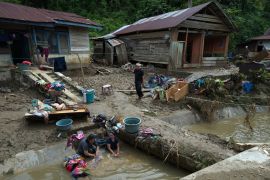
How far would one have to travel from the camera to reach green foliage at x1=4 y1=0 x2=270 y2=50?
27719 millimetres

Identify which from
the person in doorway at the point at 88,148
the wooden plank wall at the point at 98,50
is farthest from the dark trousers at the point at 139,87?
the wooden plank wall at the point at 98,50

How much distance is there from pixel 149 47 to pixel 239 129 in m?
10.1

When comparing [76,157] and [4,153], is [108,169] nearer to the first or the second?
[76,157]

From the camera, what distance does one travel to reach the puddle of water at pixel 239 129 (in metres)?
8.11

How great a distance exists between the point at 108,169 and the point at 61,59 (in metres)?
10.3

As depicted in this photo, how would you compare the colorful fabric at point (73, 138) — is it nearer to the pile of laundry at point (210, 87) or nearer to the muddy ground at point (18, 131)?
the muddy ground at point (18, 131)

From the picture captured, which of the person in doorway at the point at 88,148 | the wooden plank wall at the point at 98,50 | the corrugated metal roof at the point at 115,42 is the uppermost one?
the corrugated metal roof at the point at 115,42

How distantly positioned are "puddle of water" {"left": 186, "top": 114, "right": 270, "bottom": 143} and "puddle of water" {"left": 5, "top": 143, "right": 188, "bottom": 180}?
3.30 m

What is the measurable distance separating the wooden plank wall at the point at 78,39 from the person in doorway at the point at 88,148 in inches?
414

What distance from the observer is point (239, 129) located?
9.07 m

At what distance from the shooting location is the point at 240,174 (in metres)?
3.93

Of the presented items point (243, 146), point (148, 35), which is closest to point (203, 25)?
point (148, 35)

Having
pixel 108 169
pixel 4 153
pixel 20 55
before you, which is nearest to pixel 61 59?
pixel 20 55

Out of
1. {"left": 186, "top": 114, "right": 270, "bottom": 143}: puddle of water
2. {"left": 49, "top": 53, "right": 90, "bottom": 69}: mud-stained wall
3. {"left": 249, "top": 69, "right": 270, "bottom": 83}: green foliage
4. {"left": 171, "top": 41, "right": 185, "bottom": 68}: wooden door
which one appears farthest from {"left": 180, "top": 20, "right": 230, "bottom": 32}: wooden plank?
{"left": 186, "top": 114, "right": 270, "bottom": 143}: puddle of water
